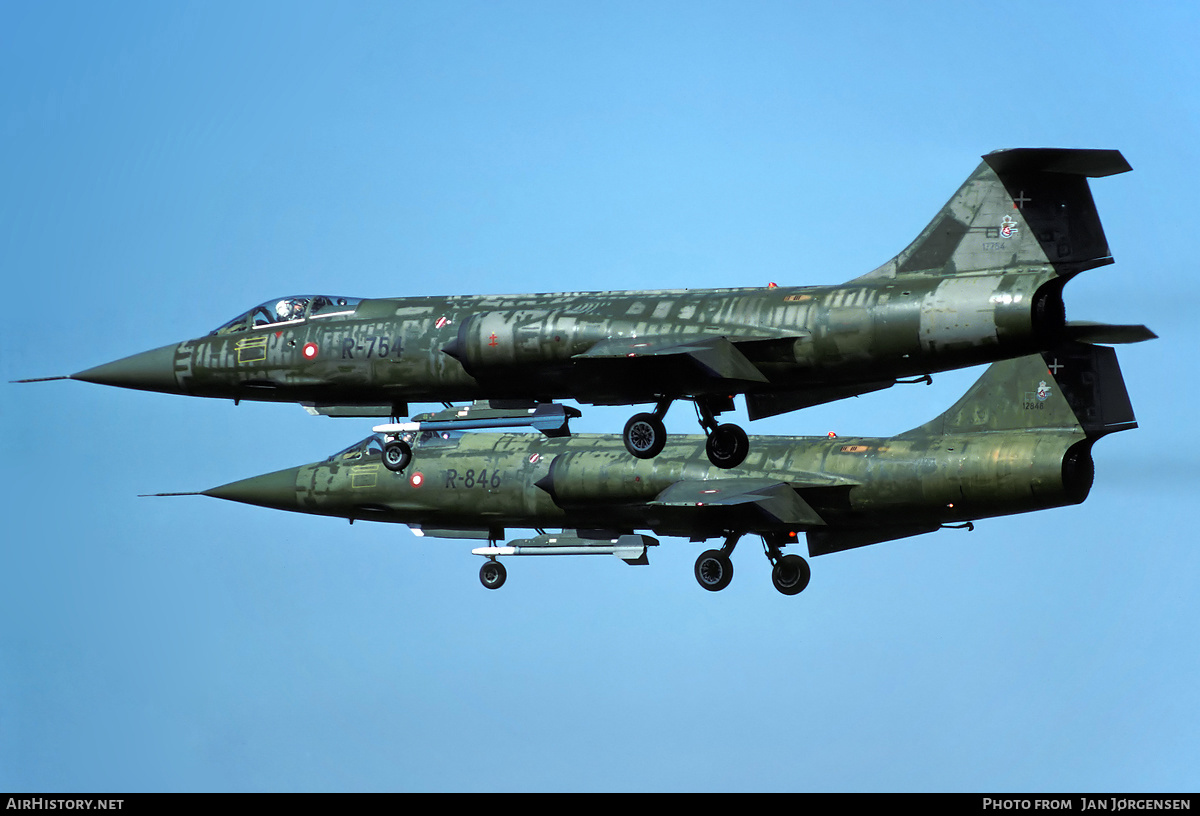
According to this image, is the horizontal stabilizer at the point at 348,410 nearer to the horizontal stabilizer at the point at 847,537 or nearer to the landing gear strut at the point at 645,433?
the landing gear strut at the point at 645,433

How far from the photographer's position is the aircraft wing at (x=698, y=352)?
105 feet

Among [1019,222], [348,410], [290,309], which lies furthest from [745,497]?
[1019,222]

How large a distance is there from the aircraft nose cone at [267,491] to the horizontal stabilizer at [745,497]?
9.77 metres

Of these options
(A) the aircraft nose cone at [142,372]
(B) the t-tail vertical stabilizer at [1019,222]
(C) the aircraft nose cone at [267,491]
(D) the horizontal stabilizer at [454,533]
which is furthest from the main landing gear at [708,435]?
(C) the aircraft nose cone at [267,491]

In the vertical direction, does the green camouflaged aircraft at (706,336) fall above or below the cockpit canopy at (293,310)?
below

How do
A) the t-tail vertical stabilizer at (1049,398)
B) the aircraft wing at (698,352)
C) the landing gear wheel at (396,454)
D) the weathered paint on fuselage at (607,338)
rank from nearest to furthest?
the weathered paint on fuselage at (607,338)
the aircraft wing at (698,352)
the landing gear wheel at (396,454)
the t-tail vertical stabilizer at (1049,398)

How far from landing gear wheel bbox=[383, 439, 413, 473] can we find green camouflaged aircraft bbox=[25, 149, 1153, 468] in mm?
114

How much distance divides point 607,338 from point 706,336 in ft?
5.69

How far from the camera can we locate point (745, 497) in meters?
42.8

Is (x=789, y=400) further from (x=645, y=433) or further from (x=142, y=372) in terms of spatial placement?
(x=142, y=372)

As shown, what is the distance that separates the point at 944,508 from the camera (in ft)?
136

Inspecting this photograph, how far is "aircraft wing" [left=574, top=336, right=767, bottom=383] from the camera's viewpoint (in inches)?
1264
